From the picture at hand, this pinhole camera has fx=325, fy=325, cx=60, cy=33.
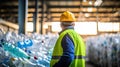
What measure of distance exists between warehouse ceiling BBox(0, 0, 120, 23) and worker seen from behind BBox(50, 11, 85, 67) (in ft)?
56.9

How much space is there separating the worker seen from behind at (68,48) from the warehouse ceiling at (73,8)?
56.9 ft

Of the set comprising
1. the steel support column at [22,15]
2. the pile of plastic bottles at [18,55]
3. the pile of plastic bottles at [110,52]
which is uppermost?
the steel support column at [22,15]

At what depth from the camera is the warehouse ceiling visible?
2215 centimetres

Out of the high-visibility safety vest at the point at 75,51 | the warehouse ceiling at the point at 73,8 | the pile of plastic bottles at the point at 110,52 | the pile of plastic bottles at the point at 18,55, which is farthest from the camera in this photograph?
the warehouse ceiling at the point at 73,8

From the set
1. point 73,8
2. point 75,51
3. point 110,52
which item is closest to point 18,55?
point 75,51

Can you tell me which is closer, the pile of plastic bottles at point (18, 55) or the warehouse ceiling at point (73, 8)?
the pile of plastic bottles at point (18, 55)

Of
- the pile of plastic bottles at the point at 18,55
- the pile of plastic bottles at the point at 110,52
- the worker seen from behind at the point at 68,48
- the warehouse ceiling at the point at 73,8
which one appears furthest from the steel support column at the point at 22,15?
the warehouse ceiling at the point at 73,8

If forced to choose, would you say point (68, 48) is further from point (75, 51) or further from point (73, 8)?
point (73, 8)

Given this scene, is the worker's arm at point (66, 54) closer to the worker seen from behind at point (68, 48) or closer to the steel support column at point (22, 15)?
the worker seen from behind at point (68, 48)

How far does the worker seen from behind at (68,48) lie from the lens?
11.5 feet

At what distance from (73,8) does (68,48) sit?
67.5 feet

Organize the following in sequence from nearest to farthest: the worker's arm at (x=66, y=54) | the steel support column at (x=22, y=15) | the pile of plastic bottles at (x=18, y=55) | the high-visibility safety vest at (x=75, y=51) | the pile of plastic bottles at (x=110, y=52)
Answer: the worker's arm at (x=66, y=54), the high-visibility safety vest at (x=75, y=51), the pile of plastic bottles at (x=18, y=55), the steel support column at (x=22, y=15), the pile of plastic bottles at (x=110, y=52)

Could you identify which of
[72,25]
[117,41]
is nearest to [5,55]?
[72,25]

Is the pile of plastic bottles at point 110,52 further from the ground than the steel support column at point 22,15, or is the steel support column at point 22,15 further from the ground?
the steel support column at point 22,15
